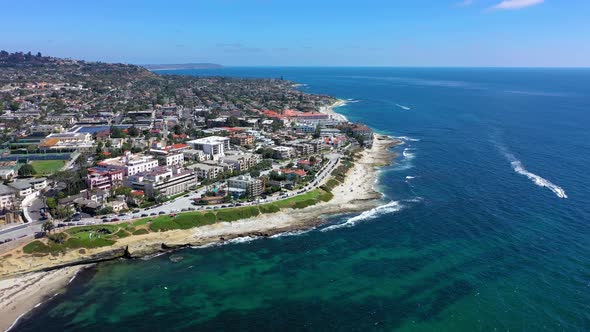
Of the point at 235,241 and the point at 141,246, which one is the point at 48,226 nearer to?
the point at 141,246

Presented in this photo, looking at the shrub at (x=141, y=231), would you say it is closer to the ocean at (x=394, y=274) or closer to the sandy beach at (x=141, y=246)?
the sandy beach at (x=141, y=246)

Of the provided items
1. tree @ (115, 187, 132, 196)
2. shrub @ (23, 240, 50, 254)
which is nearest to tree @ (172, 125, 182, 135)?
tree @ (115, 187, 132, 196)

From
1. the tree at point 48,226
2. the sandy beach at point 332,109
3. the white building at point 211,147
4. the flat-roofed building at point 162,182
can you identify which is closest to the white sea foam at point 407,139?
the sandy beach at point 332,109

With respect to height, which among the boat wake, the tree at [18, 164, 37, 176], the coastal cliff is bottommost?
the coastal cliff

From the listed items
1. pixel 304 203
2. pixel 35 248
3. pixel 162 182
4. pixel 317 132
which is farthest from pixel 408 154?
pixel 35 248

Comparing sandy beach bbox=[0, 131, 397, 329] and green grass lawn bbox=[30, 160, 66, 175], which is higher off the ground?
green grass lawn bbox=[30, 160, 66, 175]

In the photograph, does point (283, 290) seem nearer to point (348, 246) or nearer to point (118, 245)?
point (348, 246)

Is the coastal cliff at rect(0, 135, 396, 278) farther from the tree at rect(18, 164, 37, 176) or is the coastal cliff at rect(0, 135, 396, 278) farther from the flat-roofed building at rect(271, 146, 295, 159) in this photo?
the tree at rect(18, 164, 37, 176)
